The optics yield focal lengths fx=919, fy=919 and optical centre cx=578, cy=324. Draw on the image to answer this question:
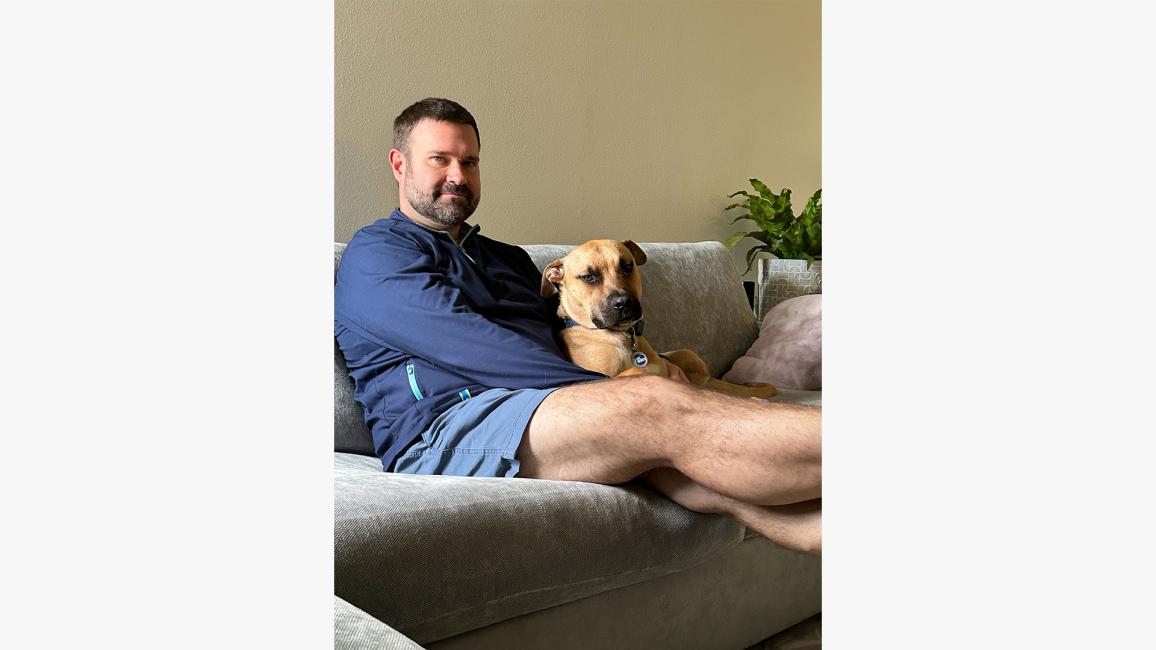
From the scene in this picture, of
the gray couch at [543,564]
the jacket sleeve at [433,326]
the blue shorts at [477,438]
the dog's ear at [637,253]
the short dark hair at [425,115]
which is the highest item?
the short dark hair at [425,115]

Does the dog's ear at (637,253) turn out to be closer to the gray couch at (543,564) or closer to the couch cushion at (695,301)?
the couch cushion at (695,301)

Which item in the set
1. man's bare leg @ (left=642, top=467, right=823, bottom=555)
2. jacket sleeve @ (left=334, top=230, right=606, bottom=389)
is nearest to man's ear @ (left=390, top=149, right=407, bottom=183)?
jacket sleeve @ (left=334, top=230, right=606, bottom=389)

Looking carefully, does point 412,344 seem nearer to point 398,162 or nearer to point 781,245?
point 398,162

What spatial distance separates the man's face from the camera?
170 centimetres

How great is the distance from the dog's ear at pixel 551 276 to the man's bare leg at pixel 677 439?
0.54 metres

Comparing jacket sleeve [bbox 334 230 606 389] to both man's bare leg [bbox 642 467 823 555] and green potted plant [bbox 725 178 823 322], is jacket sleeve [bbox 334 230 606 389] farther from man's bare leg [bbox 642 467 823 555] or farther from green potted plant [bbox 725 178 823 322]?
green potted plant [bbox 725 178 823 322]

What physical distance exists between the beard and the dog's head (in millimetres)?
217

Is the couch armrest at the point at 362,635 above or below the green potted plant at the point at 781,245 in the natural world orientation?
below

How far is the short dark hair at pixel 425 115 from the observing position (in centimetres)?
174

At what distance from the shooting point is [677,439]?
118 centimetres

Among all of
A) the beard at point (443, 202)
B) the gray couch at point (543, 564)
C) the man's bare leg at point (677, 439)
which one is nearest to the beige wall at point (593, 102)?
the beard at point (443, 202)

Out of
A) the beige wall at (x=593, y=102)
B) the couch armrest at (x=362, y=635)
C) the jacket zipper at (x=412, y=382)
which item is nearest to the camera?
the couch armrest at (x=362, y=635)
